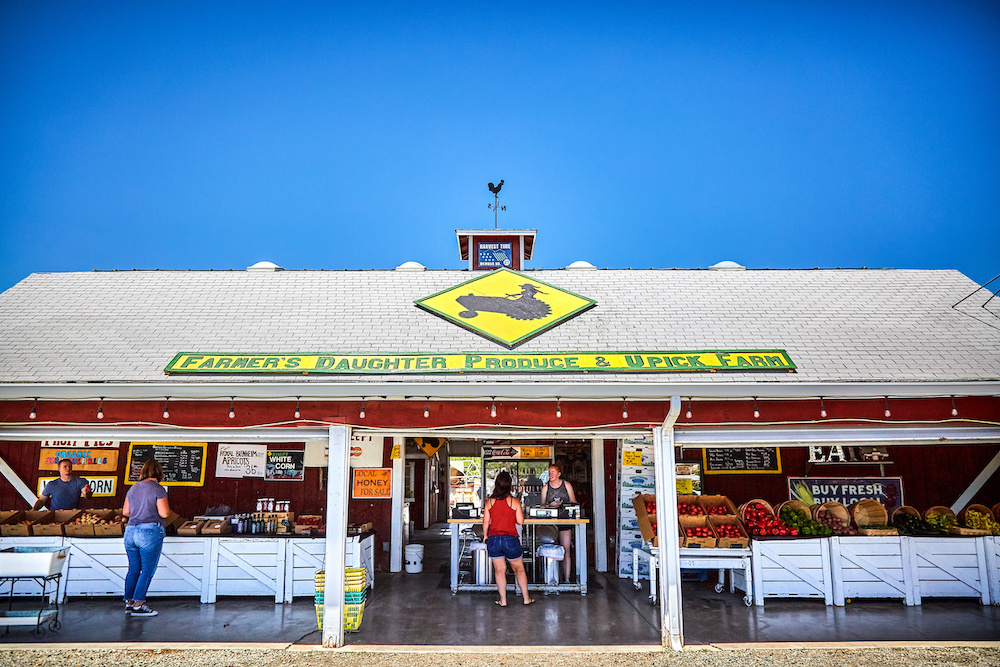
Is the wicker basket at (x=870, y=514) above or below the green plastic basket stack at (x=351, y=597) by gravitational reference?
above

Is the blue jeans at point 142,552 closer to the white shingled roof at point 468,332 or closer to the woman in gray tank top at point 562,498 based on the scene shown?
the white shingled roof at point 468,332

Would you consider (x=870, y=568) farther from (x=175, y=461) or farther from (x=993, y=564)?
(x=175, y=461)

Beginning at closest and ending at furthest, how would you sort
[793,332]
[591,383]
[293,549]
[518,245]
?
[591,383], [793,332], [293,549], [518,245]

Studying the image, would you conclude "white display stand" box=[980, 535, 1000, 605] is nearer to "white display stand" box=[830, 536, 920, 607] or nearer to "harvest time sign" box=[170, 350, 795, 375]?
"white display stand" box=[830, 536, 920, 607]

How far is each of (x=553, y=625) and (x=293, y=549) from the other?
362 centimetres

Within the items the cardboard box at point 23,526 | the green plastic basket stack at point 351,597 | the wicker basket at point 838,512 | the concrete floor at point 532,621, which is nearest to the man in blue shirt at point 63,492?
the cardboard box at point 23,526

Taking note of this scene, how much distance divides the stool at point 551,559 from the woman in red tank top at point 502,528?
95 centimetres

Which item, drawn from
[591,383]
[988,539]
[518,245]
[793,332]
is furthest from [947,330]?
[518,245]

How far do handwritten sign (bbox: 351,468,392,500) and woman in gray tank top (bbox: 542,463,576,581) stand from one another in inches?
117

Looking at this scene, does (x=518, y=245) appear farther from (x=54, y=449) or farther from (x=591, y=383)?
(x=54, y=449)

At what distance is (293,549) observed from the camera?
27.0 ft

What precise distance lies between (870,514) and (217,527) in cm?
906

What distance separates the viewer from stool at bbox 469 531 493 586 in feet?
29.4

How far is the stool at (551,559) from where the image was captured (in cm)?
874
